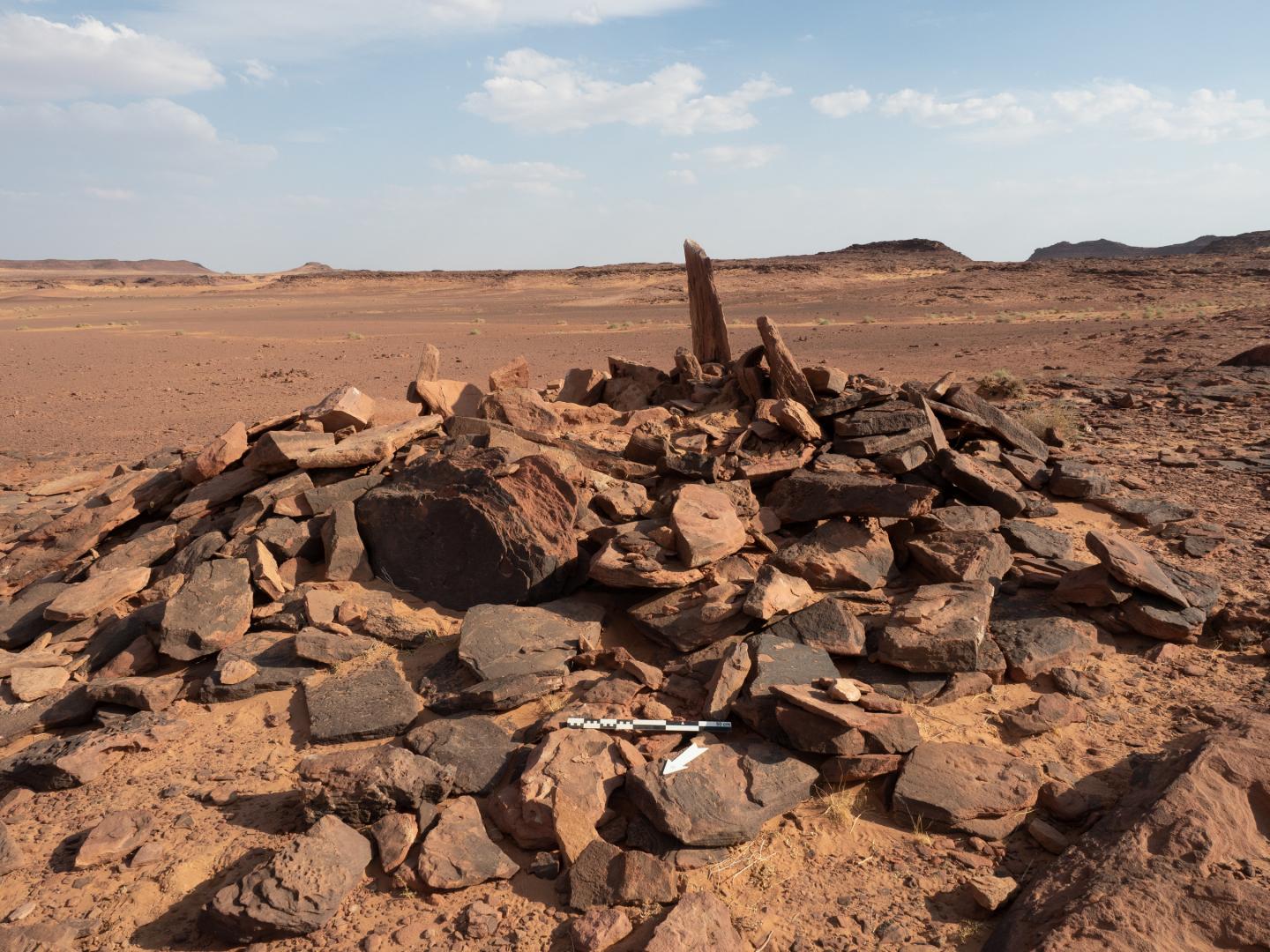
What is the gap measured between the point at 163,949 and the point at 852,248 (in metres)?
104

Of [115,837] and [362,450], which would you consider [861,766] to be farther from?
[362,450]

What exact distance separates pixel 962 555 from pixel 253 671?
4822mm

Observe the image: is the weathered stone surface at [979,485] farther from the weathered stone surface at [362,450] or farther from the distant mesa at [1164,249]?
the distant mesa at [1164,249]

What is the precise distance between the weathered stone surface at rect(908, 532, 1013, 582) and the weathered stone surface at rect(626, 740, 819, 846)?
220 centimetres

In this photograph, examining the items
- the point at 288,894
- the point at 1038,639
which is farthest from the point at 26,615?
the point at 1038,639

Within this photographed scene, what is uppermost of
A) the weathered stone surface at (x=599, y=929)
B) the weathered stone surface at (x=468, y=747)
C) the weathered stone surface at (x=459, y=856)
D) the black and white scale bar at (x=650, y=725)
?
the black and white scale bar at (x=650, y=725)

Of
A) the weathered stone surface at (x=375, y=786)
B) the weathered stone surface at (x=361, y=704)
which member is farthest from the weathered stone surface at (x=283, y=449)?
the weathered stone surface at (x=375, y=786)

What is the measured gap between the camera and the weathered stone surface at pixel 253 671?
5.25 m

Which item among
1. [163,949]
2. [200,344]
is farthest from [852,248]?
[163,949]

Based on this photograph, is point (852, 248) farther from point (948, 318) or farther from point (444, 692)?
point (444, 692)

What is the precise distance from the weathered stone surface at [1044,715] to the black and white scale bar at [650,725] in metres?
1.59

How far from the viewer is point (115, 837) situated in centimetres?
406

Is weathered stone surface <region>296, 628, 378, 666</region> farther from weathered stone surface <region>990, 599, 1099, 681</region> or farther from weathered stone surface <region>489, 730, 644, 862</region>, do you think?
weathered stone surface <region>990, 599, 1099, 681</region>

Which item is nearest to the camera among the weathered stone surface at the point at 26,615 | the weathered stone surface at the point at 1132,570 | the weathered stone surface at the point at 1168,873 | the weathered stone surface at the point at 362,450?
the weathered stone surface at the point at 1168,873
